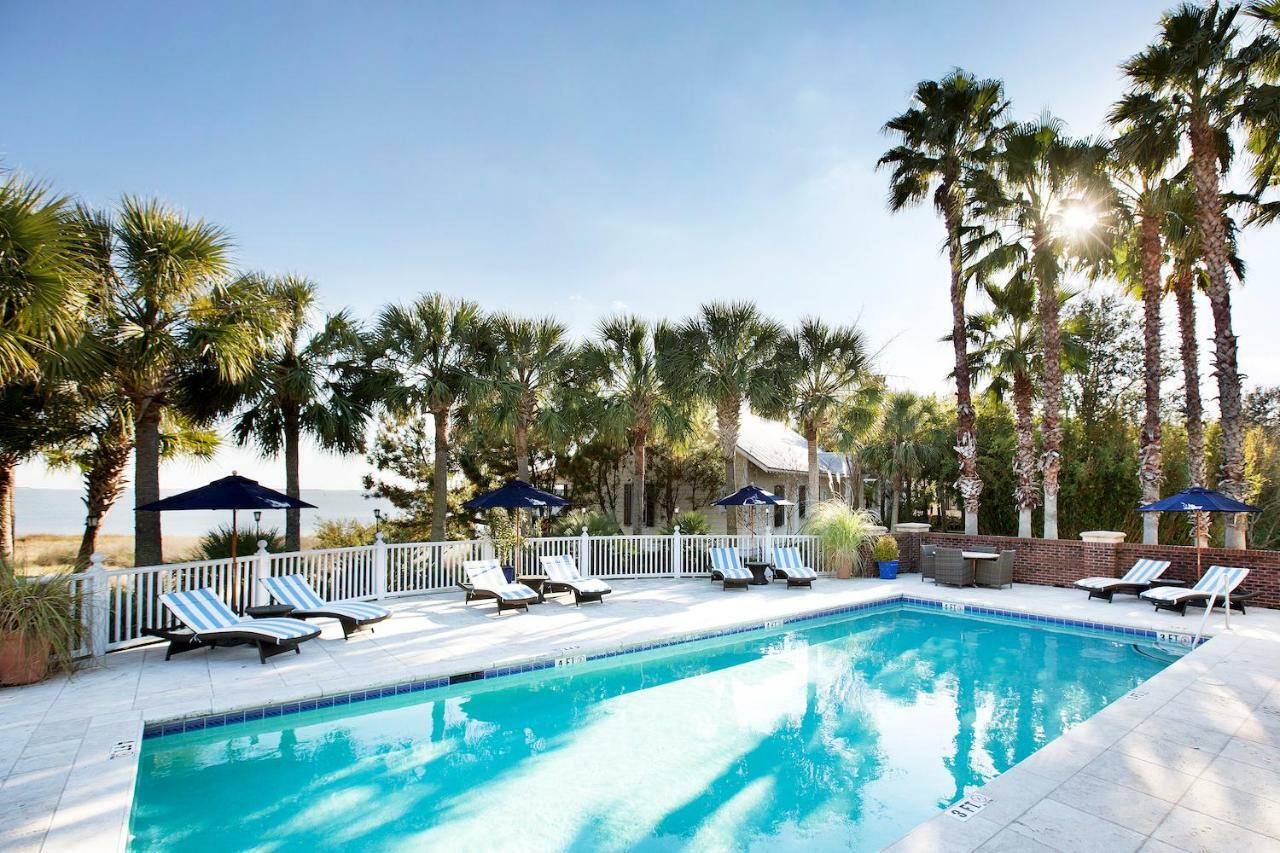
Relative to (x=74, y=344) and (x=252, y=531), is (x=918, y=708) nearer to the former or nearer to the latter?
(x=74, y=344)

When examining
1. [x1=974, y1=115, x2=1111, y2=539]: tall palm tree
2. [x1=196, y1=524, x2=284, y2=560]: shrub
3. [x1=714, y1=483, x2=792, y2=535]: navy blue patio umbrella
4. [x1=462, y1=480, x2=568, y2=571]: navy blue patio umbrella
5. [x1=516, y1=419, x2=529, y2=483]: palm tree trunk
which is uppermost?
[x1=974, y1=115, x2=1111, y2=539]: tall palm tree

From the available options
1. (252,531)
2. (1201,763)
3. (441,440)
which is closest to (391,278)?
(441,440)

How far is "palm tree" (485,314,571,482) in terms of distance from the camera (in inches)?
614

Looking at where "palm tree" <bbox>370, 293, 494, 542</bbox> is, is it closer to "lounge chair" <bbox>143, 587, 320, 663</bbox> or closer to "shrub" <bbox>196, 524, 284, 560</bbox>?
"shrub" <bbox>196, 524, 284, 560</bbox>

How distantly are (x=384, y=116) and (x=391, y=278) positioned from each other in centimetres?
424

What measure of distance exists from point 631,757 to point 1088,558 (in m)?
11.7

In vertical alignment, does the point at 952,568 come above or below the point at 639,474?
below

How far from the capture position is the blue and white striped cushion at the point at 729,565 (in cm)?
1259

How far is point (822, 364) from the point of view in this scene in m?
17.0

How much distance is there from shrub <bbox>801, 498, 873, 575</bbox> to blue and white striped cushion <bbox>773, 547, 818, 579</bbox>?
1.03 metres

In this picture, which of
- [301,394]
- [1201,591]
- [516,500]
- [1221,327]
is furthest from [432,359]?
[1221,327]

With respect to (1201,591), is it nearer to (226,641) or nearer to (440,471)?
(226,641)

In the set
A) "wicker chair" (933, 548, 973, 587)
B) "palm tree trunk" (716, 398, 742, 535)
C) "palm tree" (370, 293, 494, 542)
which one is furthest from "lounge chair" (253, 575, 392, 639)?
"wicker chair" (933, 548, 973, 587)

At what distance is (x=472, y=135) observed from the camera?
487 inches
